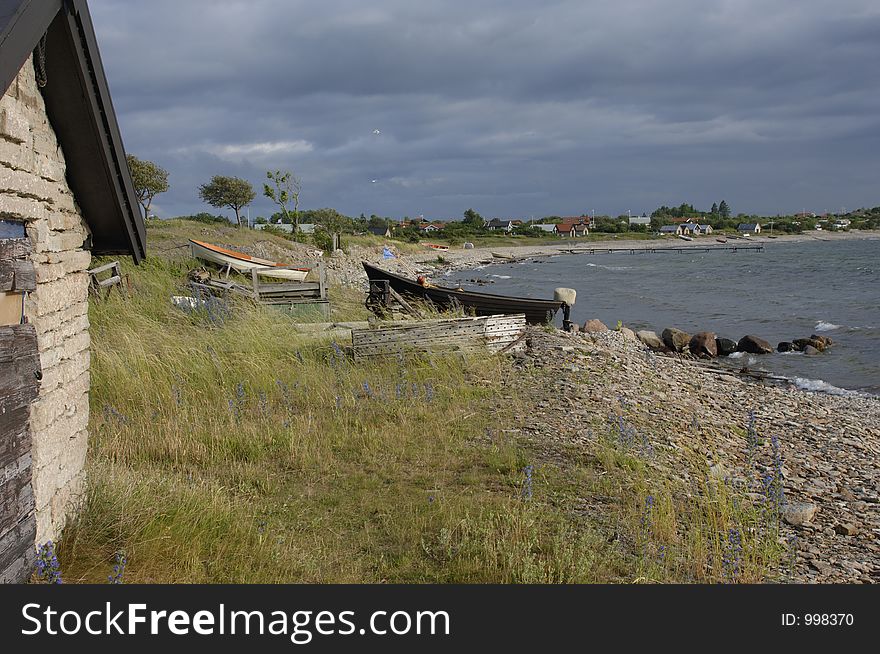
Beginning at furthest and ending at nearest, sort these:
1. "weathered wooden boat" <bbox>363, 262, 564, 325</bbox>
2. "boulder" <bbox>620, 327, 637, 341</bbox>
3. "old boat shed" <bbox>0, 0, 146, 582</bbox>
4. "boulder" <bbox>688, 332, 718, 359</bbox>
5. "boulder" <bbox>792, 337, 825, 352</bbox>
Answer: "boulder" <bbox>620, 327, 637, 341</bbox> < "boulder" <bbox>792, 337, 825, 352</bbox> < "boulder" <bbox>688, 332, 718, 359</bbox> < "weathered wooden boat" <bbox>363, 262, 564, 325</bbox> < "old boat shed" <bbox>0, 0, 146, 582</bbox>

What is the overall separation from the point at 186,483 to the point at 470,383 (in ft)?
18.0

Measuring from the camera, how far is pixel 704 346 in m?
20.5

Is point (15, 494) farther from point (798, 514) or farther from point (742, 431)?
point (742, 431)

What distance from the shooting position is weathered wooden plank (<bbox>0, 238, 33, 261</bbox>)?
4.22 meters

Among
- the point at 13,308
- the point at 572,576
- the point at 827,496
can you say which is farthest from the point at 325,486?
the point at 827,496

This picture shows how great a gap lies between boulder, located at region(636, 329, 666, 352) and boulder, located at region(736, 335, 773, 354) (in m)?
2.39

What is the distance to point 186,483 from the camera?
21.2 feet

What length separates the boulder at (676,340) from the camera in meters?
20.9

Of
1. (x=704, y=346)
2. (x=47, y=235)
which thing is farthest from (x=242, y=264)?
(x=47, y=235)

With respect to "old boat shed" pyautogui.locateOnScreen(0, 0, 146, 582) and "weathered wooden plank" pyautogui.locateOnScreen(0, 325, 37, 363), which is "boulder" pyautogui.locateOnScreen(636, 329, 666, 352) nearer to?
"old boat shed" pyautogui.locateOnScreen(0, 0, 146, 582)

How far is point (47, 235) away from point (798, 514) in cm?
709

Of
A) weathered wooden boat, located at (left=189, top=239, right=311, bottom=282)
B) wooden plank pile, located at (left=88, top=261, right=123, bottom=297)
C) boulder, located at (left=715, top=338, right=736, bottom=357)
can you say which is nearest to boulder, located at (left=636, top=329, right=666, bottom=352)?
boulder, located at (left=715, top=338, right=736, bottom=357)

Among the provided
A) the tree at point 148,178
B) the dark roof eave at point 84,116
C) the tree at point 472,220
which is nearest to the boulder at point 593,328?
the dark roof eave at point 84,116

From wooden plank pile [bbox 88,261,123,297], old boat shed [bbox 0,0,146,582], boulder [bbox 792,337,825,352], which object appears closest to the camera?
old boat shed [bbox 0,0,146,582]
